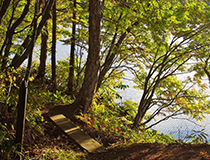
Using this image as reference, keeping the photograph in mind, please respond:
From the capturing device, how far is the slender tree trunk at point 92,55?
5094mm

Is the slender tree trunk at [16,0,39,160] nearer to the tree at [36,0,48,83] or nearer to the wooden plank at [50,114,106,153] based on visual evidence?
the wooden plank at [50,114,106,153]

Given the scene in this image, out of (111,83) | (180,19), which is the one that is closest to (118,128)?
(180,19)

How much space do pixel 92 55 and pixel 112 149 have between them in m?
2.30

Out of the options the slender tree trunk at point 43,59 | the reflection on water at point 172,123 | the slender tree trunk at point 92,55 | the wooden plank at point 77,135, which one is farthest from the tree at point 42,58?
the reflection on water at point 172,123

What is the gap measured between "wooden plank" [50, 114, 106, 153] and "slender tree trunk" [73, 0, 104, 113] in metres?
0.73

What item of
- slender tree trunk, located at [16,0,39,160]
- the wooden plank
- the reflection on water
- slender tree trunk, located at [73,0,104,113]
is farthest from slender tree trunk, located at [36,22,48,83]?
slender tree trunk, located at [16,0,39,160]

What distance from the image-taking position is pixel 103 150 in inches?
154

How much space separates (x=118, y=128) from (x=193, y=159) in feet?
10.2

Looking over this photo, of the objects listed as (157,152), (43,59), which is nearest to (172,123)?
(43,59)

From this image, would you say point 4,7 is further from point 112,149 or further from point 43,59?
point 43,59

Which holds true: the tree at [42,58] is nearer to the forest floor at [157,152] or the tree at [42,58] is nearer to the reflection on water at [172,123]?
the forest floor at [157,152]

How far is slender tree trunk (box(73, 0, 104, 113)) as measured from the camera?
5094 millimetres

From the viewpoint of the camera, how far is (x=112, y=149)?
3977 mm

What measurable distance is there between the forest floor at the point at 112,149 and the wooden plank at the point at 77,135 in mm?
86
